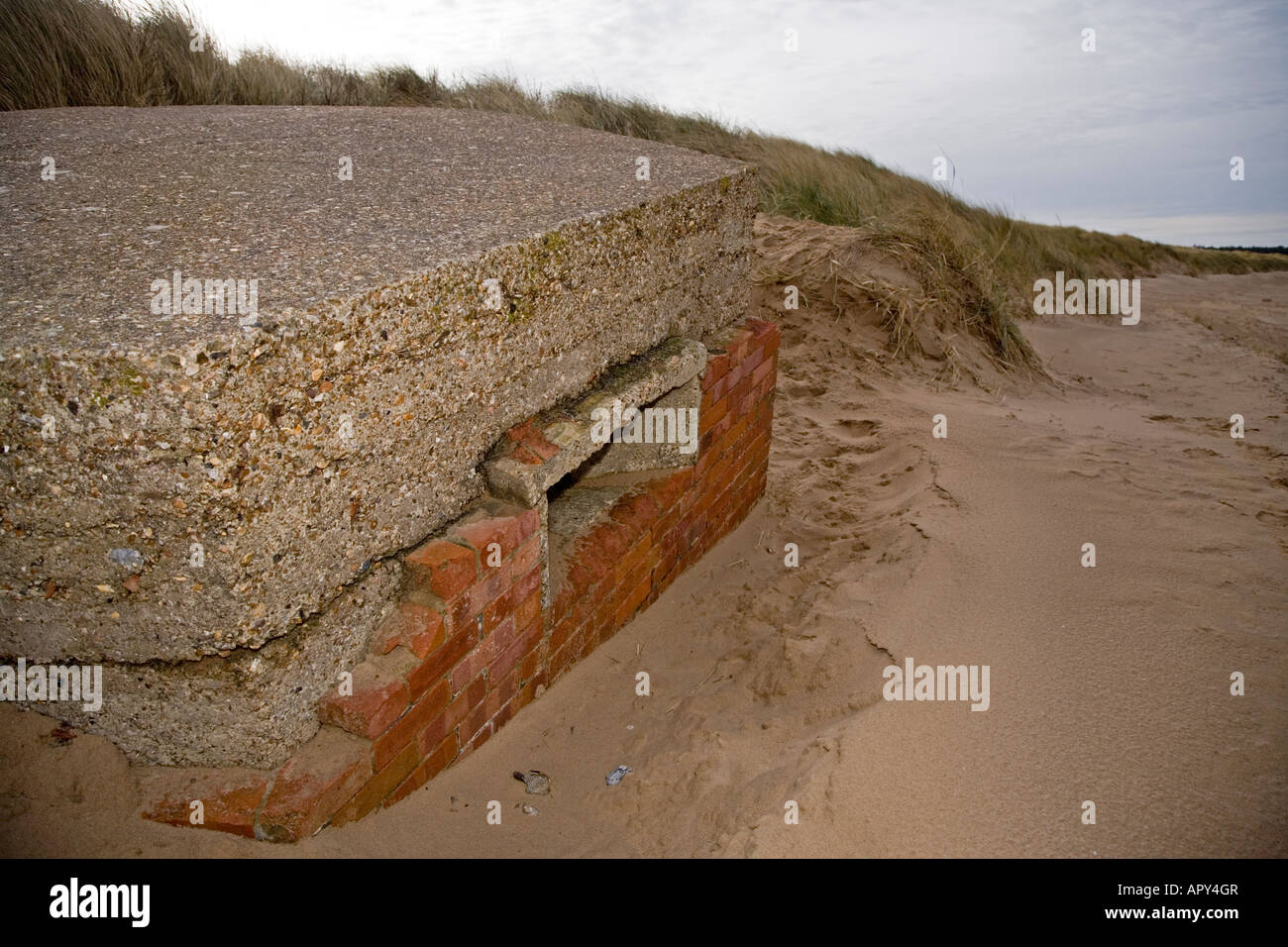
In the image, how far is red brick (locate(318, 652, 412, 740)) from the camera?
203cm

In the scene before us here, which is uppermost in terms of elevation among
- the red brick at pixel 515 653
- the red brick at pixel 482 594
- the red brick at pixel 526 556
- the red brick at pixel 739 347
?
the red brick at pixel 739 347

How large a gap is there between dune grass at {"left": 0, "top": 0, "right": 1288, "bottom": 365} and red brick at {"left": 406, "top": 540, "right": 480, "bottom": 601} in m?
4.92

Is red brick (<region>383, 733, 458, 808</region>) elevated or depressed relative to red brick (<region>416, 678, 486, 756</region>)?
depressed

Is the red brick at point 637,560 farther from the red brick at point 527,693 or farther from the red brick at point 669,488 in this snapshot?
the red brick at point 527,693

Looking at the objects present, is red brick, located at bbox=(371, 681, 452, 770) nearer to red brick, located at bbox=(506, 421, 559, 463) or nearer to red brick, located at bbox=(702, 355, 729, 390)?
red brick, located at bbox=(506, 421, 559, 463)

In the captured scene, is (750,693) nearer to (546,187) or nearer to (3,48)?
(546,187)

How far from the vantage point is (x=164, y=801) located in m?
1.90

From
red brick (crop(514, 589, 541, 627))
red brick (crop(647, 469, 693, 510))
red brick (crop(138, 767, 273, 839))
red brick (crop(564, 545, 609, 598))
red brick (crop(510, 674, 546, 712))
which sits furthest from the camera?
red brick (crop(647, 469, 693, 510))

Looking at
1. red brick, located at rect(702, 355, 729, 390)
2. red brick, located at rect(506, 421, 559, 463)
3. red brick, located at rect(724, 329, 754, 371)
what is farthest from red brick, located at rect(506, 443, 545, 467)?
red brick, located at rect(724, 329, 754, 371)

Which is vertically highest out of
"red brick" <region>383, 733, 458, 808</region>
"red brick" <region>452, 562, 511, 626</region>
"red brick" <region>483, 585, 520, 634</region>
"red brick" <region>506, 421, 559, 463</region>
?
"red brick" <region>506, 421, 559, 463</region>

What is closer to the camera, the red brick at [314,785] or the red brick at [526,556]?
the red brick at [314,785]

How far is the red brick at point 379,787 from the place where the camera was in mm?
2033

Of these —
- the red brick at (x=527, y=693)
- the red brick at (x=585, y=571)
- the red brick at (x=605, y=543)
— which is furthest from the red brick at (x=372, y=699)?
the red brick at (x=605, y=543)

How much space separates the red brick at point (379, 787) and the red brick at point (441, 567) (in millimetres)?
397
